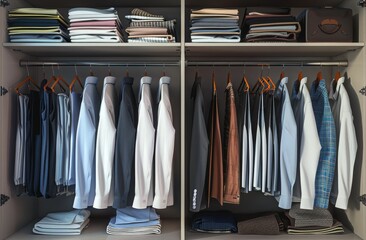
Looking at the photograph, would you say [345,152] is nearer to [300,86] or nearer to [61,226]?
[300,86]

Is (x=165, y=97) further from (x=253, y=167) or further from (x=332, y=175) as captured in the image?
(x=332, y=175)

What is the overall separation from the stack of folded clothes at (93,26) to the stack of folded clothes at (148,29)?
0.10 metres

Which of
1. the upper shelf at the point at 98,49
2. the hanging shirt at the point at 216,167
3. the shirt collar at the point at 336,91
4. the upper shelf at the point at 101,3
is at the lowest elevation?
the hanging shirt at the point at 216,167

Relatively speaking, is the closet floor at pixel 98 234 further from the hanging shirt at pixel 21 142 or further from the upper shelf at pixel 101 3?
the upper shelf at pixel 101 3

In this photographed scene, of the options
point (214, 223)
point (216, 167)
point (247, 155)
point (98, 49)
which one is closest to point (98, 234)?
point (214, 223)

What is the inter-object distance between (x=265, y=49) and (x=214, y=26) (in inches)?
14.2

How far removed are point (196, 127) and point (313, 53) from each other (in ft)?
3.31

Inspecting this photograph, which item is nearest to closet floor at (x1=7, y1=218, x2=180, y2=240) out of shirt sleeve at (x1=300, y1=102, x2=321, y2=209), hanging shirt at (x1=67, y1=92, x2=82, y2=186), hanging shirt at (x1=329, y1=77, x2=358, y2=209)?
hanging shirt at (x1=67, y1=92, x2=82, y2=186)

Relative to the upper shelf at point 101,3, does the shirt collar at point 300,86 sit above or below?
below

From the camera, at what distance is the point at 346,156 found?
203 centimetres

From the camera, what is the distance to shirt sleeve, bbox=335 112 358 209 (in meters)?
2.02

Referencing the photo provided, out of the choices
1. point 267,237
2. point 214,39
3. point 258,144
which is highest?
point 214,39

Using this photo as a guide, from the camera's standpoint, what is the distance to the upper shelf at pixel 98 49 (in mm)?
2041

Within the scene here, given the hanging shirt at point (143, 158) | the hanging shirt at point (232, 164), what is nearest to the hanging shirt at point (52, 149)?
the hanging shirt at point (143, 158)
